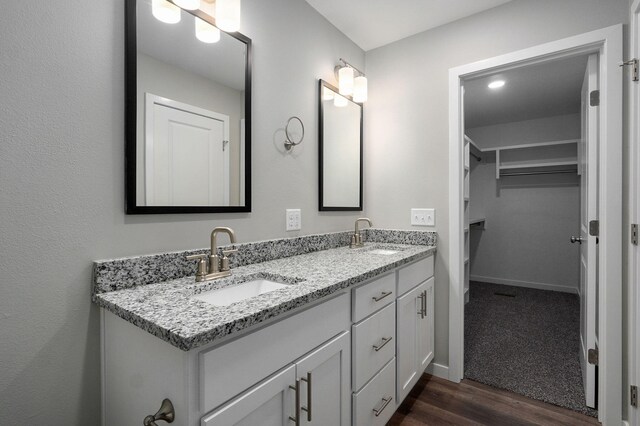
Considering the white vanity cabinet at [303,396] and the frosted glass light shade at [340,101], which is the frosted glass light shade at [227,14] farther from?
the white vanity cabinet at [303,396]

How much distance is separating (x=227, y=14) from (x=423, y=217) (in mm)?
1642

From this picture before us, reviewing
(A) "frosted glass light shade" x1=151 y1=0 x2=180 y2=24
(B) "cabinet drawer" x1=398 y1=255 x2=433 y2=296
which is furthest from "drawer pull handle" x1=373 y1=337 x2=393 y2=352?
(A) "frosted glass light shade" x1=151 y1=0 x2=180 y2=24

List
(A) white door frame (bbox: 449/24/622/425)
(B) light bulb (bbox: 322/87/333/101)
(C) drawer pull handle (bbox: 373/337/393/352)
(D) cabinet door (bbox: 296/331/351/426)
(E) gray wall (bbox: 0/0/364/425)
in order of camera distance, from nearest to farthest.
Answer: (E) gray wall (bbox: 0/0/364/425) < (D) cabinet door (bbox: 296/331/351/426) < (C) drawer pull handle (bbox: 373/337/393/352) < (A) white door frame (bbox: 449/24/622/425) < (B) light bulb (bbox: 322/87/333/101)

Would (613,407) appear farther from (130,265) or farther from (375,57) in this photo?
(375,57)

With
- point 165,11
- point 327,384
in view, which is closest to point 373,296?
point 327,384

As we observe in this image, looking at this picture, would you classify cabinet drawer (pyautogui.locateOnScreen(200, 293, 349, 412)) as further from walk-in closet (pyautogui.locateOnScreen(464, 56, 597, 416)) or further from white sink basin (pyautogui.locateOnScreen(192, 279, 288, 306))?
walk-in closet (pyautogui.locateOnScreen(464, 56, 597, 416))

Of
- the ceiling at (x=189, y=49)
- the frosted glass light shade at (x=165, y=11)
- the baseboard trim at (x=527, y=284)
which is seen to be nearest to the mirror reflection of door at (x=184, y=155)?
the ceiling at (x=189, y=49)

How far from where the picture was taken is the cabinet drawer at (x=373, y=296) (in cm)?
121

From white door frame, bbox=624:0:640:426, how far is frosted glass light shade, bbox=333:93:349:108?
147 cm

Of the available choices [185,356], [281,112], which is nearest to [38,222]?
[185,356]

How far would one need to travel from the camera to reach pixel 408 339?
1636 millimetres

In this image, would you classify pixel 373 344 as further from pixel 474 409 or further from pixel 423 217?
pixel 423 217

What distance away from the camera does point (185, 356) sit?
65 cm

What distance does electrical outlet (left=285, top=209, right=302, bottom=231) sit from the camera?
1.70 metres
